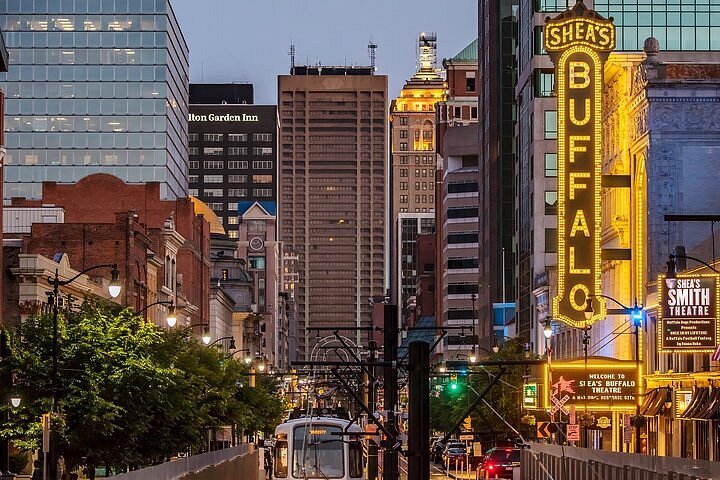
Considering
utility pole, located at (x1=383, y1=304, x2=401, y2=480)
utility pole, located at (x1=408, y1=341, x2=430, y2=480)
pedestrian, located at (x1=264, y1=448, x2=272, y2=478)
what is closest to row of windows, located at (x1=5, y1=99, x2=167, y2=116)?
pedestrian, located at (x1=264, y1=448, x2=272, y2=478)

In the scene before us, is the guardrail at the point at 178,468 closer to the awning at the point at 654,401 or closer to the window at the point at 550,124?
the awning at the point at 654,401

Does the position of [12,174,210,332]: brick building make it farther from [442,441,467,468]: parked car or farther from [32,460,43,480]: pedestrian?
[32,460,43,480]: pedestrian

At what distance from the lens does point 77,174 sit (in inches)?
6663

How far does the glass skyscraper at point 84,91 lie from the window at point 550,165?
48.2 metres

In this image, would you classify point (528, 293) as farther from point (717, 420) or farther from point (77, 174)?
point (717, 420)

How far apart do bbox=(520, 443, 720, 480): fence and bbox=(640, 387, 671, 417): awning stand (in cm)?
1601

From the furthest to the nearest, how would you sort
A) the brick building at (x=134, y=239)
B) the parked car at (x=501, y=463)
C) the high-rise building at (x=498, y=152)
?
1. the high-rise building at (x=498, y=152)
2. the brick building at (x=134, y=239)
3. the parked car at (x=501, y=463)

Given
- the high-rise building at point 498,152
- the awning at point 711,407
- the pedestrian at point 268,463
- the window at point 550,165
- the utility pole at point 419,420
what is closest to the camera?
the utility pole at point 419,420

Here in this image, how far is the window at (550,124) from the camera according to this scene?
136750 millimetres

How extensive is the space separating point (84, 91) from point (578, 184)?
89152mm

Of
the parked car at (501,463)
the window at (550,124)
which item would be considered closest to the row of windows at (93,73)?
the window at (550,124)

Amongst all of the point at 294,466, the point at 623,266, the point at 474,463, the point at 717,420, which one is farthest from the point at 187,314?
the point at 294,466

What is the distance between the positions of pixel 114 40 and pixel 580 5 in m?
83.8

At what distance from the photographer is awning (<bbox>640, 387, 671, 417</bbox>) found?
8025cm
